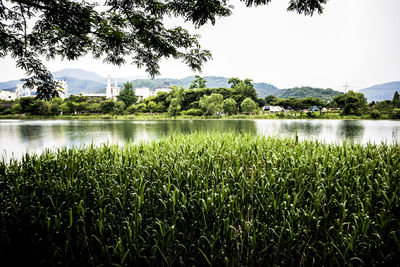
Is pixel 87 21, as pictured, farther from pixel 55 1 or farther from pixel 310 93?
pixel 310 93

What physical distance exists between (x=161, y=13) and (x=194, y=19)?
989 millimetres

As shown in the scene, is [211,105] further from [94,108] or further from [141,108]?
[94,108]

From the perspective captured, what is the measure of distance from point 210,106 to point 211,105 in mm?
316

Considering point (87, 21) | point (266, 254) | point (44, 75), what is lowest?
point (266, 254)

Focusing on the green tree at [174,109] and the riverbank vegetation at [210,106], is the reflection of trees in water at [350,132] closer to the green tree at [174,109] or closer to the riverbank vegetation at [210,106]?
the riverbank vegetation at [210,106]

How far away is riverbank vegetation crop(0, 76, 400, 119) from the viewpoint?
37.7 meters

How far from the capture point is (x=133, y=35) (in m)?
3.92

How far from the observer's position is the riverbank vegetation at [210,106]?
124ft

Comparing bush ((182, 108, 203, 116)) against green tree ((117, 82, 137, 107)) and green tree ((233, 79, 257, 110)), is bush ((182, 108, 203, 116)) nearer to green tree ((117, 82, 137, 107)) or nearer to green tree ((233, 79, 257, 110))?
green tree ((233, 79, 257, 110))

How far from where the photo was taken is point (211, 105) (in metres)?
46.3

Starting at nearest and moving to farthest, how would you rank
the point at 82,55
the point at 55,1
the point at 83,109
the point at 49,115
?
the point at 55,1, the point at 82,55, the point at 49,115, the point at 83,109

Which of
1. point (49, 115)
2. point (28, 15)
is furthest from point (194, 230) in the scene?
point (49, 115)

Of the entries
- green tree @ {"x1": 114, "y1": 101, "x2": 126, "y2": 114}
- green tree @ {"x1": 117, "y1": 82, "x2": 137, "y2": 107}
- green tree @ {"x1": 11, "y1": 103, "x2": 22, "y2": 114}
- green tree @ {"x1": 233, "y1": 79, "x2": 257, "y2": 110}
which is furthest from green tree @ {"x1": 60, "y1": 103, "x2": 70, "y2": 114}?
green tree @ {"x1": 233, "y1": 79, "x2": 257, "y2": 110}

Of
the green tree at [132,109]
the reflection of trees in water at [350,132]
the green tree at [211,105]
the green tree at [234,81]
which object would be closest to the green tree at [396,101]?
the reflection of trees in water at [350,132]
